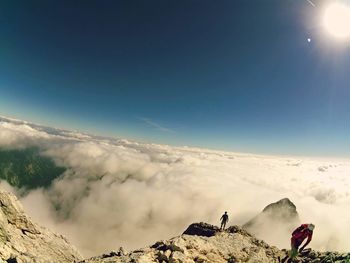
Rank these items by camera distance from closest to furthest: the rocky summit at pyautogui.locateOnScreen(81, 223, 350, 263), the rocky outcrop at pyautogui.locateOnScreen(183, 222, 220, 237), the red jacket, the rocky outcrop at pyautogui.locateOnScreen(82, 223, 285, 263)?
1. the red jacket
2. the rocky summit at pyautogui.locateOnScreen(81, 223, 350, 263)
3. the rocky outcrop at pyautogui.locateOnScreen(82, 223, 285, 263)
4. the rocky outcrop at pyautogui.locateOnScreen(183, 222, 220, 237)

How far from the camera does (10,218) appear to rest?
37.2 meters

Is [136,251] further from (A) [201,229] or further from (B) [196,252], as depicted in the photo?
(A) [201,229]

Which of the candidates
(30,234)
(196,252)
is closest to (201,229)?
(30,234)

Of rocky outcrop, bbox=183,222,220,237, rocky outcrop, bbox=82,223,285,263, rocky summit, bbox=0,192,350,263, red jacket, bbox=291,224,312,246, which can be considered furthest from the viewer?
rocky outcrop, bbox=183,222,220,237

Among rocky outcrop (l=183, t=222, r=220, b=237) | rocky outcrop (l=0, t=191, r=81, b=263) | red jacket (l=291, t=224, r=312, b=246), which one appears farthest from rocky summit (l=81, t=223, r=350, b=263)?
rocky outcrop (l=183, t=222, r=220, b=237)

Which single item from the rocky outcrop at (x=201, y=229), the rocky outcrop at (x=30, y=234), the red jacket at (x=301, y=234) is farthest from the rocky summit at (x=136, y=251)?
the rocky outcrop at (x=201, y=229)

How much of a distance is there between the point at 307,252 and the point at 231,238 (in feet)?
36.2

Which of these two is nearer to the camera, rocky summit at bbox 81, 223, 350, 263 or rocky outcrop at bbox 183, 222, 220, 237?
rocky summit at bbox 81, 223, 350, 263

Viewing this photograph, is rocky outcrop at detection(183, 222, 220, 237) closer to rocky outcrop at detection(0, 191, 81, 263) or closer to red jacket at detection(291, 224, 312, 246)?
rocky outcrop at detection(0, 191, 81, 263)

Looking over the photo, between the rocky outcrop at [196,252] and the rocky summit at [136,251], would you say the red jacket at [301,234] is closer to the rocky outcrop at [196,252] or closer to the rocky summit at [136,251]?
the rocky summit at [136,251]

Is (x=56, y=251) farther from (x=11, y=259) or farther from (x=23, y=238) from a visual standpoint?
(x=11, y=259)

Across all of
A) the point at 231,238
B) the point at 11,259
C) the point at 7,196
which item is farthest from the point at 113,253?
the point at 7,196

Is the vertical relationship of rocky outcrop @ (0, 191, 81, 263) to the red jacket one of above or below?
below

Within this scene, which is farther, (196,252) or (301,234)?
(196,252)
